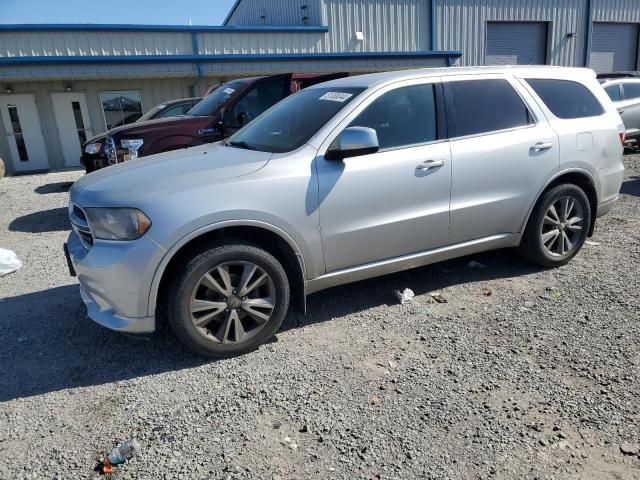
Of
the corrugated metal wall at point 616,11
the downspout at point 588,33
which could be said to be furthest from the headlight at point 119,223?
the corrugated metal wall at point 616,11

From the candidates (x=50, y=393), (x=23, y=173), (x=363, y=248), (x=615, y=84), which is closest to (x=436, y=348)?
(x=363, y=248)

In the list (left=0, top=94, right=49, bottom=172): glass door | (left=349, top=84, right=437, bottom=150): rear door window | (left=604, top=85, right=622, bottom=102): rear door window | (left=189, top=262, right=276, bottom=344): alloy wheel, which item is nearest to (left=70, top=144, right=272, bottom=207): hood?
(left=189, top=262, right=276, bottom=344): alloy wheel

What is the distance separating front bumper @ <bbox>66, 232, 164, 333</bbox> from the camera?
3.23 metres

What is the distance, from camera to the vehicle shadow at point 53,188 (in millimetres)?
11303

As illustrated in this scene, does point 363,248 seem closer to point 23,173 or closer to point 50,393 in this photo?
point 50,393

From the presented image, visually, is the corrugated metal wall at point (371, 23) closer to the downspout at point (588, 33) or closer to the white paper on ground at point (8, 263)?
the downspout at point (588, 33)

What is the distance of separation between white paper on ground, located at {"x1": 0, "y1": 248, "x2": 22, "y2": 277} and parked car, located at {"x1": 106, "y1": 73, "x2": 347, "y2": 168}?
81.9 inches

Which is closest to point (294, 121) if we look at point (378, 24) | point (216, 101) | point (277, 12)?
point (216, 101)

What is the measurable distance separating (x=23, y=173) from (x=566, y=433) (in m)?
16.9

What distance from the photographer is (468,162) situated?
4242mm

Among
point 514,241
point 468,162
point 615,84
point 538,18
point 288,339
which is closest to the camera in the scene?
point 288,339

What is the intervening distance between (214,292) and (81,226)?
1.04 meters

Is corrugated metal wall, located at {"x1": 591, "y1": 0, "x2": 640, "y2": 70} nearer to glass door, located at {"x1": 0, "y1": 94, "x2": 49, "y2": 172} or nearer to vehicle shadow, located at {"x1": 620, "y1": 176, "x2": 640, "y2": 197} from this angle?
vehicle shadow, located at {"x1": 620, "y1": 176, "x2": 640, "y2": 197}

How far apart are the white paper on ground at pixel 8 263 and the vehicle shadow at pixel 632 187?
28.0ft
